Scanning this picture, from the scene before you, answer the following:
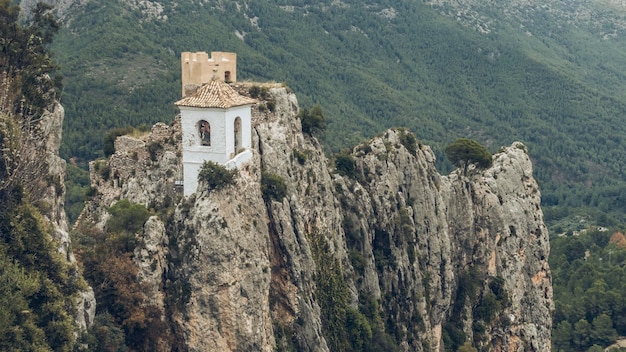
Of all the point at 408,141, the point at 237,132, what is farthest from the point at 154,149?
the point at 408,141

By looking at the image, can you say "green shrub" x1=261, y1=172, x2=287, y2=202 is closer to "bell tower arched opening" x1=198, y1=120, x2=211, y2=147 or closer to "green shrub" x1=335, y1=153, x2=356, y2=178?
"bell tower arched opening" x1=198, y1=120, x2=211, y2=147

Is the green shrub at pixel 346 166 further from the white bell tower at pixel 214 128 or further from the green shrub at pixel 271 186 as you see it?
the white bell tower at pixel 214 128

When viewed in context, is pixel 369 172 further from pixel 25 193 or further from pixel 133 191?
pixel 25 193

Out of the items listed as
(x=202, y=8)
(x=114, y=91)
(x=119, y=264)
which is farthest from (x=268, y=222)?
(x=202, y=8)

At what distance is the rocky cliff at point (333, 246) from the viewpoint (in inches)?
1729

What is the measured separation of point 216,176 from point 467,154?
121 ft

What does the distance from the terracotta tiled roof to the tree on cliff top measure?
32.1 m

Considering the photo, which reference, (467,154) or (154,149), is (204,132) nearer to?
(154,149)

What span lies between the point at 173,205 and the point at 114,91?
9284cm

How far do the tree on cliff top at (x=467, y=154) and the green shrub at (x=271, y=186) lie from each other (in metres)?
29.4

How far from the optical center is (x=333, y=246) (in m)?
56.2

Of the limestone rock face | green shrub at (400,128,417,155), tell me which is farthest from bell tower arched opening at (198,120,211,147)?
green shrub at (400,128,417,155)

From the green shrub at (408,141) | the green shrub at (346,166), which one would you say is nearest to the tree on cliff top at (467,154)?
the green shrub at (408,141)

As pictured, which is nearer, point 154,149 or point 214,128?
point 214,128
